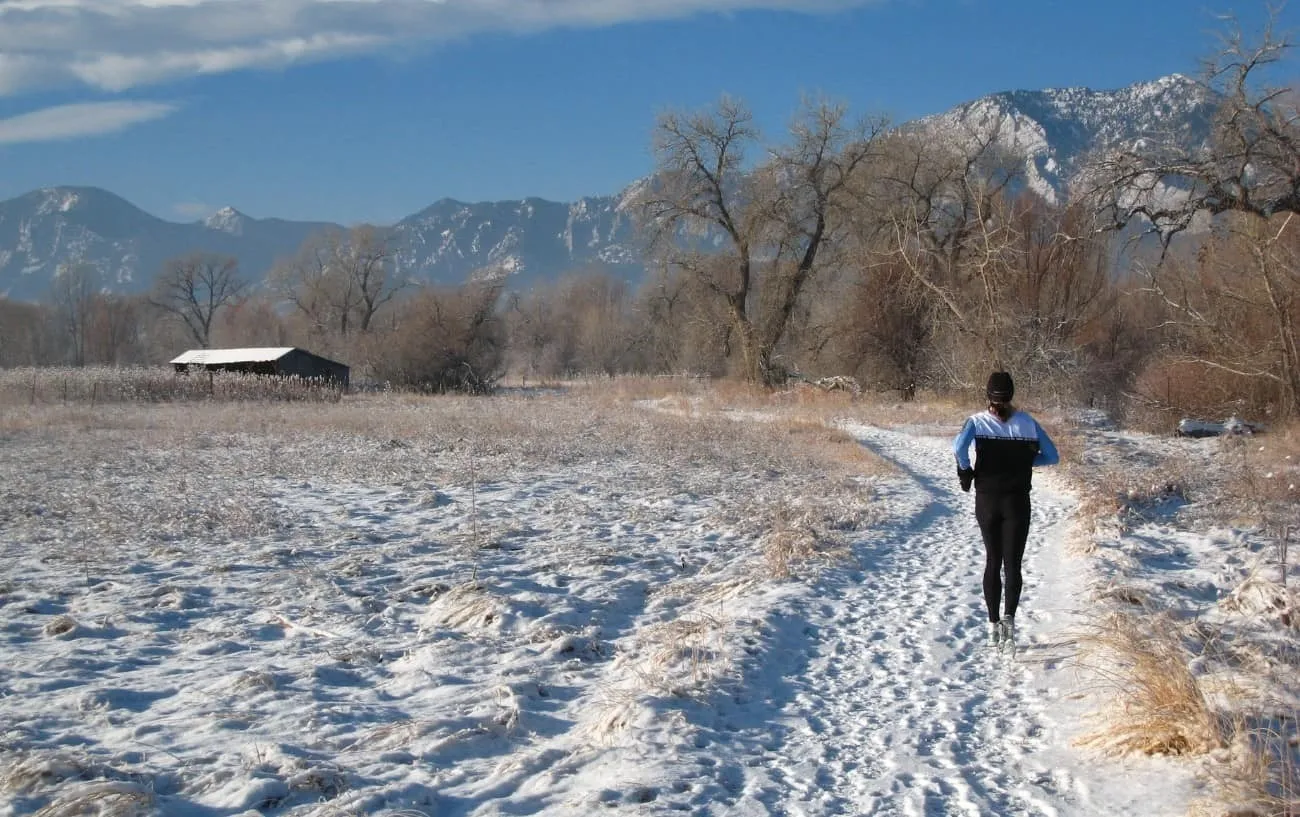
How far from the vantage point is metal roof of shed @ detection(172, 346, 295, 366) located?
49.2 meters

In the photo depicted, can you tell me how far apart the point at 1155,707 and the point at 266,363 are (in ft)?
163

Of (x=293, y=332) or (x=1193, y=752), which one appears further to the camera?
(x=293, y=332)

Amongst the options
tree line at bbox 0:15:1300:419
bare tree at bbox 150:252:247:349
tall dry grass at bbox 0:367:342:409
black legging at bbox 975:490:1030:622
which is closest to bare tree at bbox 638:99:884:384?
tree line at bbox 0:15:1300:419

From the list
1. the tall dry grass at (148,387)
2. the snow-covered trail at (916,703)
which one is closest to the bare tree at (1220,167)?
the snow-covered trail at (916,703)

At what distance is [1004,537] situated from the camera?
6738mm

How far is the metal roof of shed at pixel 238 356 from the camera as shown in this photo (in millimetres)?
49156

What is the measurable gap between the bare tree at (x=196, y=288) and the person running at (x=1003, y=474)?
97215 millimetres

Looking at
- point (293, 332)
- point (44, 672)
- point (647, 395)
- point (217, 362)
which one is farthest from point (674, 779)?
point (293, 332)

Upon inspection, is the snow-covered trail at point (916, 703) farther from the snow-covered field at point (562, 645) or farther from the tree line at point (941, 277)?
the tree line at point (941, 277)

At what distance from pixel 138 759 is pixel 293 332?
8968 cm

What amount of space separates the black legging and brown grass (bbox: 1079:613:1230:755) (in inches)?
38.8

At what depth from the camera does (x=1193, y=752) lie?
4660 millimetres

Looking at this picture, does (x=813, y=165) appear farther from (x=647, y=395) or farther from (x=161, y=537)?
(x=161, y=537)

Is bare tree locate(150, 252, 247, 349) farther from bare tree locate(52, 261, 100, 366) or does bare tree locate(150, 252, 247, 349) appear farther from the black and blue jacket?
the black and blue jacket
